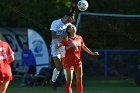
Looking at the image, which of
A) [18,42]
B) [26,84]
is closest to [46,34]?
[18,42]

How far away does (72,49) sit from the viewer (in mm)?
15070

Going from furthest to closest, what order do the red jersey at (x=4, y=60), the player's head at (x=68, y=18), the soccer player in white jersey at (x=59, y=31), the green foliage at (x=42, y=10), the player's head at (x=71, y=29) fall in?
the green foliage at (x=42, y=10)
the soccer player in white jersey at (x=59, y=31)
the player's head at (x=68, y=18)
the player's head at (x=71, y=29)
the red jersey at (x=4, y=60)

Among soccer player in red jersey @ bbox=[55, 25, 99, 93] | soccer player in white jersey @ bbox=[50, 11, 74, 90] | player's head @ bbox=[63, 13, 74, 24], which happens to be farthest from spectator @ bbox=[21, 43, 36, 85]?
soccer player in red jersey @ bbox=[55, 25, 99, 93]

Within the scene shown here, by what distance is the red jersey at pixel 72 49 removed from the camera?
49.2 ft

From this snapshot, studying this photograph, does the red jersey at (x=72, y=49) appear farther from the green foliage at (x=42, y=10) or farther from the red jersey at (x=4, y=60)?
the green foliage at (x=42, y=10)

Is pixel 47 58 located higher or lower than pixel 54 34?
lower

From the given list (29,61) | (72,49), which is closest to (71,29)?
(72,49)

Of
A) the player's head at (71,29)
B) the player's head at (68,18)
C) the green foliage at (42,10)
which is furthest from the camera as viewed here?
the green foliage at (42,10)

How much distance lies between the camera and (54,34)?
17.0 meters

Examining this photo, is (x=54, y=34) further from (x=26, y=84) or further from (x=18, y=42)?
(x=18, y=42)

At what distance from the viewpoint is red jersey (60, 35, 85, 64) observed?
15008 millimetres

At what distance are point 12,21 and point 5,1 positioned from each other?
119 centimetres

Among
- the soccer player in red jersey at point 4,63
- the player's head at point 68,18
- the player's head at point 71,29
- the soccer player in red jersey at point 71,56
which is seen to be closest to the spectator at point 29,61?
the player's head at point 68,18

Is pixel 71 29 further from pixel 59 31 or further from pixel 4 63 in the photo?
pixel 4 63
